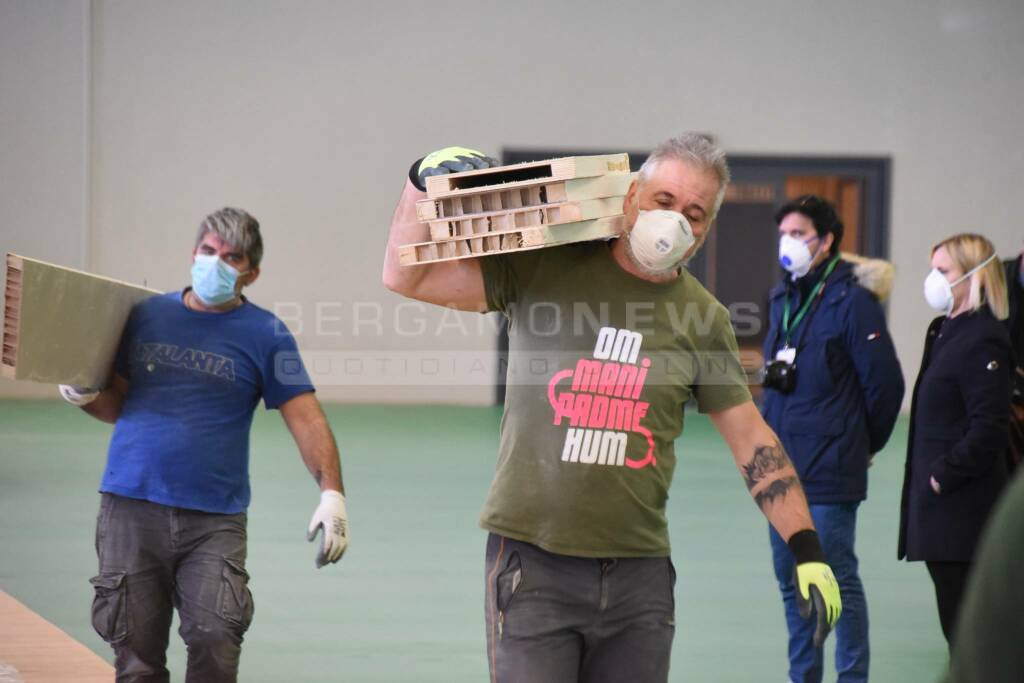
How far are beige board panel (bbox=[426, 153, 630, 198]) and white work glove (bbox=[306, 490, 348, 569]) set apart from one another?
1.39 metres

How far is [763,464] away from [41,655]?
3.12 meters

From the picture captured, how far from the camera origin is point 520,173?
2.33 m

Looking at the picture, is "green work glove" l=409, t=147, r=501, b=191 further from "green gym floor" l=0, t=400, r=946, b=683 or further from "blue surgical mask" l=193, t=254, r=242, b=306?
"green gym floor" l=0, t=400, r=946, b=683

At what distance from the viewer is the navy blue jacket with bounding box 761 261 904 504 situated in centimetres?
420

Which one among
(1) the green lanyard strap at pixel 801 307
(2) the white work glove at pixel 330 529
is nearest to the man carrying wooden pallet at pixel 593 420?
(2) the white work glove at pixel 330 529

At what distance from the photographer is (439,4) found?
515 inches

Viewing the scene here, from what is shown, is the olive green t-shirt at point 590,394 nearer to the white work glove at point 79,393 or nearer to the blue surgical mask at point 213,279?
the blue surgical mask at point 213,279

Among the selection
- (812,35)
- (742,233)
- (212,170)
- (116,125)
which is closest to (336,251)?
(212,170)

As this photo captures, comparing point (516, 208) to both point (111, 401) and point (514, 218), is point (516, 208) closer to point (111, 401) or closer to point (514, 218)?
point (514, 218)

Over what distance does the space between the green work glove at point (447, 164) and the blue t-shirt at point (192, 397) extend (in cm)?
131

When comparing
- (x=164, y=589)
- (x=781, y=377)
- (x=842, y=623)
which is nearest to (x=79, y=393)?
(x=164, y=589)

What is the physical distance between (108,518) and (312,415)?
0.67m

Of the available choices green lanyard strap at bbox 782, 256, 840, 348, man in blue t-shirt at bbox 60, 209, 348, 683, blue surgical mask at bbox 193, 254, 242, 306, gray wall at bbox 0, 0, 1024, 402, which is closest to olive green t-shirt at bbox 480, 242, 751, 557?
man in blue t-shirt at bbox 60, 209, 348, 683

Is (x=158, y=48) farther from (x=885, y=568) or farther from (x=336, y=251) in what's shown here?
(x=885, y=568)
